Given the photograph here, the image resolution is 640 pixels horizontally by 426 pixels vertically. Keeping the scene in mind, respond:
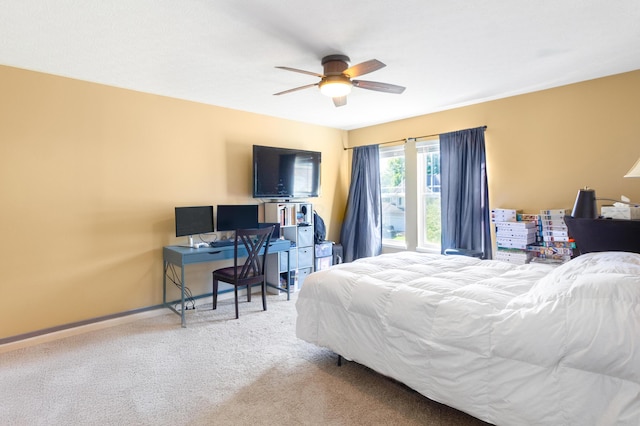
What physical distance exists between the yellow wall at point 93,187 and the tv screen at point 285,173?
0.33m

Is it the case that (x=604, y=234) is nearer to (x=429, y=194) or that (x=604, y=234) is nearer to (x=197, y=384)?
(x=429, y=194)

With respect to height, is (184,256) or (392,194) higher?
(392,194)

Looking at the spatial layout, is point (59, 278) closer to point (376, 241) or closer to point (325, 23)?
point (325, 23)

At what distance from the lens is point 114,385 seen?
2350 millimetres

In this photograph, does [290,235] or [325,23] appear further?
[290,235]

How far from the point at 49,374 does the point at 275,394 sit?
1770 mm

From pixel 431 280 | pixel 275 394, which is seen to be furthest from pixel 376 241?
pixel 275 394

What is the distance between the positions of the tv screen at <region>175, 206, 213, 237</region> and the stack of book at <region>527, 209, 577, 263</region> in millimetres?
3580

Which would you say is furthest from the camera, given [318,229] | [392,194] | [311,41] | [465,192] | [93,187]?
[392,194]

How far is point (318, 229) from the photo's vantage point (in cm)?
504

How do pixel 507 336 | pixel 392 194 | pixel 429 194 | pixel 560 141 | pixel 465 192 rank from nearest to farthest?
pixel 507 336
pixel 560 141
pixel 465 192
pixel 429 194
pixel 392 194

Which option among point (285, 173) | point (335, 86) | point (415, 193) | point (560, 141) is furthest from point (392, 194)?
point (335, 86)

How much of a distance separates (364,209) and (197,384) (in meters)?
3.61

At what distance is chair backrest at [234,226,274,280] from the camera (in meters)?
3.62
